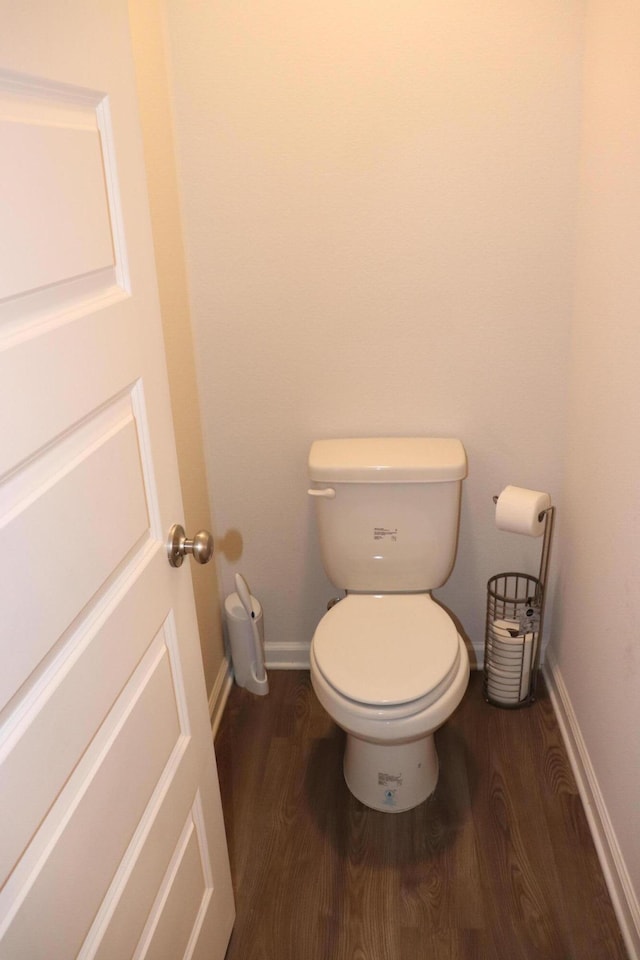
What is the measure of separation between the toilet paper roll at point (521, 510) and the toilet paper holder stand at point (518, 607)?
0.11m

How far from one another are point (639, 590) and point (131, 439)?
1.07 meters

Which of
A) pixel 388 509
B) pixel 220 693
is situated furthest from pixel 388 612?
pixel 220 693

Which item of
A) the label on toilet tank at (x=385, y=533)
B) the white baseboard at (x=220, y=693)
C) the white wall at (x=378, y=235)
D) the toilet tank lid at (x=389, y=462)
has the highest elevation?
the white wall at (x=378, y=235)

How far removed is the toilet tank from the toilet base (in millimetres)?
435

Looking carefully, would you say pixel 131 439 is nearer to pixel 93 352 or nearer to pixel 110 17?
pixel 93 352

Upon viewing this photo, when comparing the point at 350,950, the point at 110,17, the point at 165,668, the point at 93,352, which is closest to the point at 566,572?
the point at 350,950

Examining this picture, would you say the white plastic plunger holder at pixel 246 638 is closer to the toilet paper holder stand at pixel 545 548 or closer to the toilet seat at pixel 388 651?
the toilet seat at pixel 388 651

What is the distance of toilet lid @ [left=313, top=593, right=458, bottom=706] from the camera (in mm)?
1704

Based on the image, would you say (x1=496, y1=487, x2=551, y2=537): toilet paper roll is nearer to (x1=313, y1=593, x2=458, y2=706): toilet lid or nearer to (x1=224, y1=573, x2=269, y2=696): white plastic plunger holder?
(x1=313, y1=593, x2=458, y2=706): toilet lid

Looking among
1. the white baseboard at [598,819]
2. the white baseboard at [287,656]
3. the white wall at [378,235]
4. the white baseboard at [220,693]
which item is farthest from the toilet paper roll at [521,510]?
the white baseboard at [220,693]

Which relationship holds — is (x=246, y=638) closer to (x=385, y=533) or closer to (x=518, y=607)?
(x=385, y=533)

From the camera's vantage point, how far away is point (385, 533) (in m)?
2.07

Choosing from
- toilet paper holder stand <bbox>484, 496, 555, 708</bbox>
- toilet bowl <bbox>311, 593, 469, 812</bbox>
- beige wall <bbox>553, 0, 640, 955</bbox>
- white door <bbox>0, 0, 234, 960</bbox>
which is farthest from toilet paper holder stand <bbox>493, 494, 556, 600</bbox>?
white door <bbox>0, 0, 234, 960</bbox>

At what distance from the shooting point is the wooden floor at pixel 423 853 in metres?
1.61
